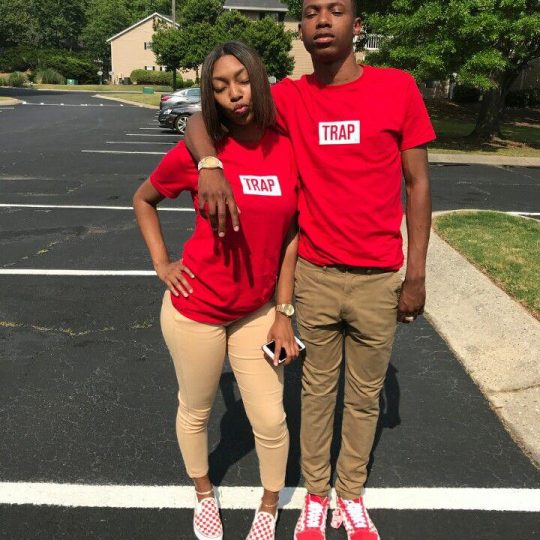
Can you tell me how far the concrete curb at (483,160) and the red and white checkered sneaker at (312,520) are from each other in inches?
517

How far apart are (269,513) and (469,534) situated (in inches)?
35.6

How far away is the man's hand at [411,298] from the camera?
2.15 meters

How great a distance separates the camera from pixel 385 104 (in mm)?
1948

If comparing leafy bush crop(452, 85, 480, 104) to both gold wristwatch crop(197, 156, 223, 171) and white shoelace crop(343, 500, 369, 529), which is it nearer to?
white shoelace crop(343, 500, 369, 529)

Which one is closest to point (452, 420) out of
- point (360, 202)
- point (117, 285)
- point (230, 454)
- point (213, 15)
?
point (230, 454)

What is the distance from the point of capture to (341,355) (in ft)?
7.70

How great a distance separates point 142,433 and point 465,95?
1264 inches

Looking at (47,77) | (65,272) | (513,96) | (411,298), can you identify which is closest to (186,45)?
(47,77)

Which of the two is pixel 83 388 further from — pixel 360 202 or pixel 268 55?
pixel 268 55

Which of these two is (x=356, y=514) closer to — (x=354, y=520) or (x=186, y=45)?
(x=354, y=520)

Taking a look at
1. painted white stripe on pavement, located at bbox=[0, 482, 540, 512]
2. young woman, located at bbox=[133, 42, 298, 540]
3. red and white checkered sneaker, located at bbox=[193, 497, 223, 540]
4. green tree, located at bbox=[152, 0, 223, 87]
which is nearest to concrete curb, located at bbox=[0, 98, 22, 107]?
green tree, located at bbox=[152, 0, 223, 87]

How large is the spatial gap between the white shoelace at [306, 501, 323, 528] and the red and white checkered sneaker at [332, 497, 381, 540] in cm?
10

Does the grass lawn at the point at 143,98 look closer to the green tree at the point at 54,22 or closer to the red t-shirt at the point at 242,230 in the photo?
the red t-shirt at the point at 242,230

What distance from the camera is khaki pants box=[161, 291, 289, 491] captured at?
83.1 inches
